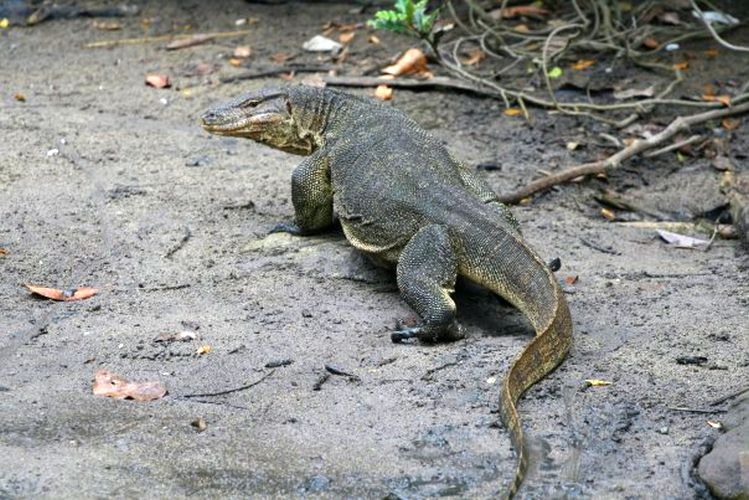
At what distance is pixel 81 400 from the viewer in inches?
187

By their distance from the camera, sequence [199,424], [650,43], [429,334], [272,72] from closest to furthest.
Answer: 1. [199,424]
2. [429,334]
3. [272,72]
4. [650,43]

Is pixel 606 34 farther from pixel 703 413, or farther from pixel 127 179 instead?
pixel 703 413

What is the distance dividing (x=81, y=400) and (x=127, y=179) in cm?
310

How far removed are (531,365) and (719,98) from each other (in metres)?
4.45

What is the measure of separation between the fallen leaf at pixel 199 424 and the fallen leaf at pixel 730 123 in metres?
5.26

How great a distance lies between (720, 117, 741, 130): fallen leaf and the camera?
8.46m

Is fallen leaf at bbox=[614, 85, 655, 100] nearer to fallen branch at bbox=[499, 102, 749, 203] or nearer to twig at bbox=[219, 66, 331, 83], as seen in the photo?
fallen branch at bbox=[499, 102, 749, 203]

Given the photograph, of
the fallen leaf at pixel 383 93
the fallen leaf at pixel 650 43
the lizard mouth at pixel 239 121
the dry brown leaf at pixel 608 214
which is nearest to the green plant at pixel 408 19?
the fallen leaf at pixel 383 93

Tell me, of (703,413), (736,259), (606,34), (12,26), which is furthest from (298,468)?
(12,26)

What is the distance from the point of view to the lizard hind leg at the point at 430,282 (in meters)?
5.42

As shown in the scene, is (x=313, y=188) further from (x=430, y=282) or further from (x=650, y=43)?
(x=650, y=43)

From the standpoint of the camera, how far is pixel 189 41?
34.0 feet

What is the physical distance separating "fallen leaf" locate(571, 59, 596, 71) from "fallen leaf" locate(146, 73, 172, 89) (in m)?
3.27

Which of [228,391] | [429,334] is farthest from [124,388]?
[429,334]
